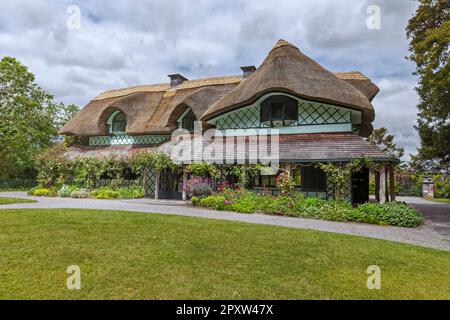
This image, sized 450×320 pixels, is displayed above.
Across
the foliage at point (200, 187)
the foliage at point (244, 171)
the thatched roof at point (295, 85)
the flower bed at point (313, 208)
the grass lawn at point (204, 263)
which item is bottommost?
the grass lawn at point (204, 263)

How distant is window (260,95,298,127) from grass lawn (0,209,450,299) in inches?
344

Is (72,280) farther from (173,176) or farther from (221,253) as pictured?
(173,176)

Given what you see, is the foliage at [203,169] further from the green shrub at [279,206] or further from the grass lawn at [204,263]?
the grass lawn at [204,263]

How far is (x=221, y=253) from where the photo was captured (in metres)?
5.77

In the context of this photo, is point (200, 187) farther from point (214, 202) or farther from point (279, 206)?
point (279, 206)

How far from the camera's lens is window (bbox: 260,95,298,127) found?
15.6 m

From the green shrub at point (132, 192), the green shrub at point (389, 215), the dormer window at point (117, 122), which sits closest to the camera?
the green shrub at point (389, 215)

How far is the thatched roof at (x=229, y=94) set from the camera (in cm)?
1436

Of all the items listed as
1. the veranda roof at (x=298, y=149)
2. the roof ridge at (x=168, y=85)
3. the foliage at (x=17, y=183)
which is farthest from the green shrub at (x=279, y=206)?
the foliage at (x=17, y=183)

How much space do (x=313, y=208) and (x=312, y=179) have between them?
3284 mm

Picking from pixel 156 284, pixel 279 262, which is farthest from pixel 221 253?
pixel 156 284

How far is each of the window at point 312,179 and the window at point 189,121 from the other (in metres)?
8.56
